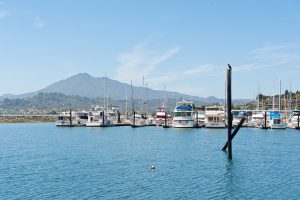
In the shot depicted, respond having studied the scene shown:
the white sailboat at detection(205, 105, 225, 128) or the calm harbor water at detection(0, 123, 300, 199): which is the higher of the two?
the white sailboat at detection(205, 105, 225, 128)

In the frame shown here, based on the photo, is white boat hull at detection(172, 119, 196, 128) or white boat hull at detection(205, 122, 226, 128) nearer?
white boat hull at detection(172, 119, 196, 128)

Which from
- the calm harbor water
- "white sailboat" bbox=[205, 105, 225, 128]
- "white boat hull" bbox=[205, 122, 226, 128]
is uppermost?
"white sailboat" bbox=[205, 105, 225, 128]

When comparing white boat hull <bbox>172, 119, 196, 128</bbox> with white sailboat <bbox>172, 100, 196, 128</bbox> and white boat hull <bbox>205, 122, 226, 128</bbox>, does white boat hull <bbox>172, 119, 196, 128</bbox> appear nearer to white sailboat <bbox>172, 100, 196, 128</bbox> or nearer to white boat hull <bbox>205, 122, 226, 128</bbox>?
white sailboat <bbox>172, 100, 196, 128</bbox>

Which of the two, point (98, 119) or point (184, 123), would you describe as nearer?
point (184, 123)

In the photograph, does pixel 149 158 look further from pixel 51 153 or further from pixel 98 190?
pixel 98 190

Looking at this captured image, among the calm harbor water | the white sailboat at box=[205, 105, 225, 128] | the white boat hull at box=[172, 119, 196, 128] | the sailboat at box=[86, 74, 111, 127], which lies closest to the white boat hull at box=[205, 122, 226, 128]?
the white sailboat at box=[205, 105, 225, 128]

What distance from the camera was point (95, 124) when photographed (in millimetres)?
136250

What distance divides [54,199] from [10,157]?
27.2 meters

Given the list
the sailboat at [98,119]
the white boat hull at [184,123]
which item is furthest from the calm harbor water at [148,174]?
the sailboat at [98,119]

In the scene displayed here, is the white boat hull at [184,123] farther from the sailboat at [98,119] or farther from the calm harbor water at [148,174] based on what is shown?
the calm harbor water at [148,174]

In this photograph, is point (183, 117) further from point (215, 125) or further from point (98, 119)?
point (98, 119)

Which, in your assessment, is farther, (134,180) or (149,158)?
(149,158)

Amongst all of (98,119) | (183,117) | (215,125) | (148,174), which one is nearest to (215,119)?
(215,125)

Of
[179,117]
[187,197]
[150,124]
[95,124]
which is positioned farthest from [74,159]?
[150,124]
